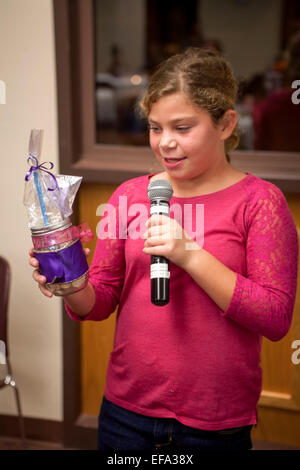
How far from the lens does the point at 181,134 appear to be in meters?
0.99

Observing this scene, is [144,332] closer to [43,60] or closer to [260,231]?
[260,231]

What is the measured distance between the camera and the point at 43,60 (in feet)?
6.04

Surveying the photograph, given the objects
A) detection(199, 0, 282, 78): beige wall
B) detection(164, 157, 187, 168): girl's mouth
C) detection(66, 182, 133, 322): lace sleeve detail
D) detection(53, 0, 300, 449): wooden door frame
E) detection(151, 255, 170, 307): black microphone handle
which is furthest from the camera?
detection(199, 0, 282, 78): beige wall

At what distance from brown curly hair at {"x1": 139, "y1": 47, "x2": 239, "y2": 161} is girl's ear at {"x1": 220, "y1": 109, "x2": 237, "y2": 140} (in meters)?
0.01

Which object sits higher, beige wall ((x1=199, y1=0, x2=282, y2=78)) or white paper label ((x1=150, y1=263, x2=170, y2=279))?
beige wall ((x1=199, y1=0, x2=282, y2=78))

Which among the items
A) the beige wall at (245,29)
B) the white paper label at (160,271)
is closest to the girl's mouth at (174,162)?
the white paper label at (160,271)

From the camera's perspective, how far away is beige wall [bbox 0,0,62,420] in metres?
1.83

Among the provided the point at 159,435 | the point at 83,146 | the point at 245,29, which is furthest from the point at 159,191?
the point at 245,29

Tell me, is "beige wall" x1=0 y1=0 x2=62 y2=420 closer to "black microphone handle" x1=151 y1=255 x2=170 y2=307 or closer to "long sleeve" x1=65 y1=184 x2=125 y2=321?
"long sleeve" x1=65 y1=184 x2=125 y2=321

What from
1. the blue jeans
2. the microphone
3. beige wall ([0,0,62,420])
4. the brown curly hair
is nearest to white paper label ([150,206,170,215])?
the microphone

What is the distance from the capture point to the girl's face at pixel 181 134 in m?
0.99

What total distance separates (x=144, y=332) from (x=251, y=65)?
705cm

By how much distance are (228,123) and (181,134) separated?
0.42 ft

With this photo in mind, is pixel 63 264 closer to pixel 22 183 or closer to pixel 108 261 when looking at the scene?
pixel 108 261
